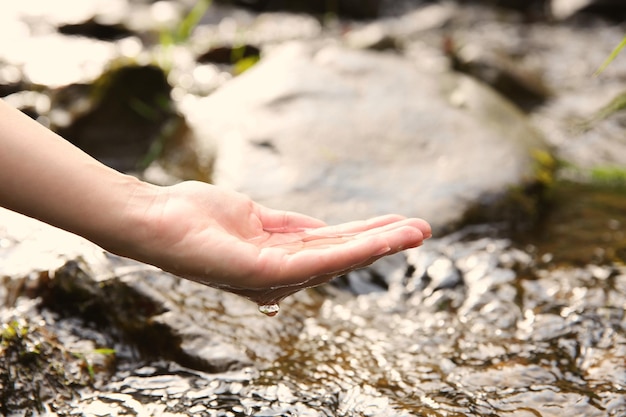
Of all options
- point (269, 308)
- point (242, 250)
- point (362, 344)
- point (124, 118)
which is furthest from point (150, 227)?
point (124, 118)

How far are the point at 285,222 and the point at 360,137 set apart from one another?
235 centimetres

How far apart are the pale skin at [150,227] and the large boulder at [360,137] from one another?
6.23 ft

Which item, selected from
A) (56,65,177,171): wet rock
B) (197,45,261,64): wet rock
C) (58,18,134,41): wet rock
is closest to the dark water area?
(56,65,177,171): wet rock

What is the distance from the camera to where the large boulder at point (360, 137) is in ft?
14.4

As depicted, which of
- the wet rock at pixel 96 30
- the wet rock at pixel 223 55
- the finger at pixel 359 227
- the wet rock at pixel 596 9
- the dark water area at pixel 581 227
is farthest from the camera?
the wet rock at pixel 596 9

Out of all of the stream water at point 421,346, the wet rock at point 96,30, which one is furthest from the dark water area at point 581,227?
the wet rock at point 96,30

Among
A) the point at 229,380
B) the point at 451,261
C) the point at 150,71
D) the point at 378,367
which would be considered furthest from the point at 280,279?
the point at 150,71

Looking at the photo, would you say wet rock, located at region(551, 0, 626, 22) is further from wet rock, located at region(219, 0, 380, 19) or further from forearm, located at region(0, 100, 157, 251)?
forearm, located at region(0, 100, 157, 251)

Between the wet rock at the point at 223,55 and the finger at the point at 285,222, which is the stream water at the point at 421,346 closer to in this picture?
the finger at the point at 285,222

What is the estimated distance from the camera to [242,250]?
2.23 metres

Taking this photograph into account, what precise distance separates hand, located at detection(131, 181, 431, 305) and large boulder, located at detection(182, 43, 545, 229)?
68.8 inches

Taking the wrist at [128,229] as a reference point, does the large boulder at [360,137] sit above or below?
below

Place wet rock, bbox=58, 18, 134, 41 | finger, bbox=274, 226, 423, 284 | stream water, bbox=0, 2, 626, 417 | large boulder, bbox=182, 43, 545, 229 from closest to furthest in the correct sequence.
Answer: finger, bbox=274, 226, 423, 284, stream water, bbox=0, 2, 626, 417, large boulder, bbox=182, 43, 545, 229, wet rock, bbox=58, 18, 134, 41

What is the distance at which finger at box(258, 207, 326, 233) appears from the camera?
2.67 metres
